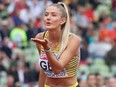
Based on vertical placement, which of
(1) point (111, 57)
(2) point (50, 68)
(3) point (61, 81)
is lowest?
(1) point (111, 57)

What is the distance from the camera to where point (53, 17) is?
5.96 m

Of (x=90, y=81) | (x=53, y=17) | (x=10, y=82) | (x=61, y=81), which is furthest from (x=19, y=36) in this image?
(x=53, y=17)

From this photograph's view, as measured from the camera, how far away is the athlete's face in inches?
233

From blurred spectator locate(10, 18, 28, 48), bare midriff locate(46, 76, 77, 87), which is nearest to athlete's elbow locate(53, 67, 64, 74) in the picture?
bare midriff locate(46, 76, 77, 87)

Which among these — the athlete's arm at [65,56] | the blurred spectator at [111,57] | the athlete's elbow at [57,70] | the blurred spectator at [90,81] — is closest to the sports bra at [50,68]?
the athlete's arm at [65,56]

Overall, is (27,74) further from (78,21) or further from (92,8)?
(92,8)

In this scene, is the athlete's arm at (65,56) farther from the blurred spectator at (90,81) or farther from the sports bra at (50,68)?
the blurred spectator at (90,81)

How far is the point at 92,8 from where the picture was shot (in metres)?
18.5

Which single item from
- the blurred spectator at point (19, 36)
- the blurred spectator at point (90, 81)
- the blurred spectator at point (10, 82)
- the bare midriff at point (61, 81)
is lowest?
the blurred spectator at point (10, 82)

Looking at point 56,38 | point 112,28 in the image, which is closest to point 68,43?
point 56,38

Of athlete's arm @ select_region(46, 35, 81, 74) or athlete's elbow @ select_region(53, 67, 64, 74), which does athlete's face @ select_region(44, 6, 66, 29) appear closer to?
athlete's arm @ select_region(46, 35, 81, 74)

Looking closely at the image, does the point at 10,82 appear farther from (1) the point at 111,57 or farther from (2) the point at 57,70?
(2) the point at 57,70

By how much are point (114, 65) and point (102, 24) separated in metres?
3.33

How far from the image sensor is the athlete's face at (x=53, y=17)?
592 cm
